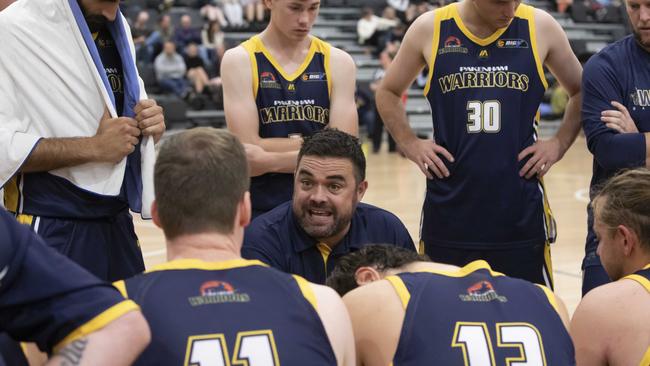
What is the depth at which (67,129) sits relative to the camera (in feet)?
12.6

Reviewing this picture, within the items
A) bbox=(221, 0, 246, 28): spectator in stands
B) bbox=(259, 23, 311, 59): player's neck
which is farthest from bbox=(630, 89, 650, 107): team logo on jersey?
bbox=(221, 0, 246, 28): spectator in stands

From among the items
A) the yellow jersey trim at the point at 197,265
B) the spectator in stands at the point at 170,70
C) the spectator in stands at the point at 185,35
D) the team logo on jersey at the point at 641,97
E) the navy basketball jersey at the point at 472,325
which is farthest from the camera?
the spectator in stands at the point at 185,35

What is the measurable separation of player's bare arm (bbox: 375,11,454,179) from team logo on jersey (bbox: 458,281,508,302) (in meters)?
1.92

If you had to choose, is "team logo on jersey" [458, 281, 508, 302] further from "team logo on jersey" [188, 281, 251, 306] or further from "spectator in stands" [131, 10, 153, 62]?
"spectator in stands" [131, 10, 153, 62]

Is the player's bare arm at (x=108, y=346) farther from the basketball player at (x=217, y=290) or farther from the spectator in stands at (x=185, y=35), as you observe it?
the spectator in stands at (x=185, y=35)

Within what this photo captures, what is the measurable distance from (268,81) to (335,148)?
0.80m

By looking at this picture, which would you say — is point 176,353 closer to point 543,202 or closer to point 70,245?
point 70,245

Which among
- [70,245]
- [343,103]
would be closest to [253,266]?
[70,245]

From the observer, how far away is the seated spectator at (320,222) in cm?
408

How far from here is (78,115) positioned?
3865 mm

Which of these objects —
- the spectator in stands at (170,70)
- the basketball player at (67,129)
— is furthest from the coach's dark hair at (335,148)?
the spectator in stands at (170,70)

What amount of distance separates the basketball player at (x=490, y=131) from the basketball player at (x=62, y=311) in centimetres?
275

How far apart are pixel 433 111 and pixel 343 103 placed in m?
0.44

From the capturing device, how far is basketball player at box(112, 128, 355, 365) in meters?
2.42
